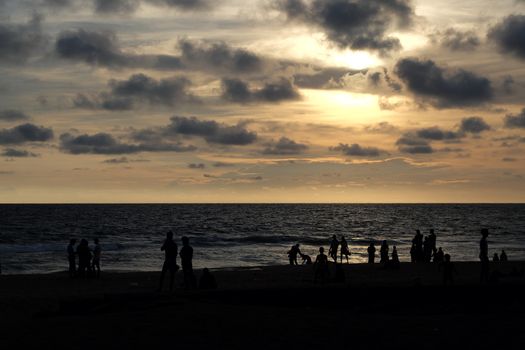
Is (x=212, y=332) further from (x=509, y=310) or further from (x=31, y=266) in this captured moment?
(x=31, y=266)

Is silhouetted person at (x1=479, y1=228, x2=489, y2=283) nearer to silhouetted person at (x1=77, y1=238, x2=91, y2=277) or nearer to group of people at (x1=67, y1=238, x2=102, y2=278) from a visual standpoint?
group of people at (x1=67, y1=238, x2=102, y2=278)

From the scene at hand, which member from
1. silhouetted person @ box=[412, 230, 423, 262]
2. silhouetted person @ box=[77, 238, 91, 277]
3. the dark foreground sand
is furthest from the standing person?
silhouetted person @ box=[412, 230, 423, 262]

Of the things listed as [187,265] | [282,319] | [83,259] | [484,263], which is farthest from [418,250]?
[282,319]

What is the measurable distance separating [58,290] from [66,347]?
12031 mm

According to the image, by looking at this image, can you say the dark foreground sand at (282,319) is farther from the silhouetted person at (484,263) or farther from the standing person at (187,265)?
the standing person at (187,265)

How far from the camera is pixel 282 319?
14547mm

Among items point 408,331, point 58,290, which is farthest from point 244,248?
Answer: point 408,331

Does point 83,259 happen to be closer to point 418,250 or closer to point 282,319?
point 282,319

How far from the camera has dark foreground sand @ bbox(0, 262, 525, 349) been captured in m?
12.7

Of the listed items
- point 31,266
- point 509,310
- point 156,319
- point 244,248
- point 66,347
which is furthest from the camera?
point 244,248

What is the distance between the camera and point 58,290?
77.4 feet

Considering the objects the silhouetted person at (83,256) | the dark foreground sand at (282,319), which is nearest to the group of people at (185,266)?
the dark foreground sand at (282,319)

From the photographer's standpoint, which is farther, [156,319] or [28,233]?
[28,233]

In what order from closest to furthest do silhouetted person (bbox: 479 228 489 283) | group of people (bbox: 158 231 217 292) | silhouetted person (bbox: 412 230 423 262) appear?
group of people (bbox: 158 231 217 292) → silhouetted person (bbox: 479 228 489 283) → silhouetted person (bbox: 412 230 423 262)
